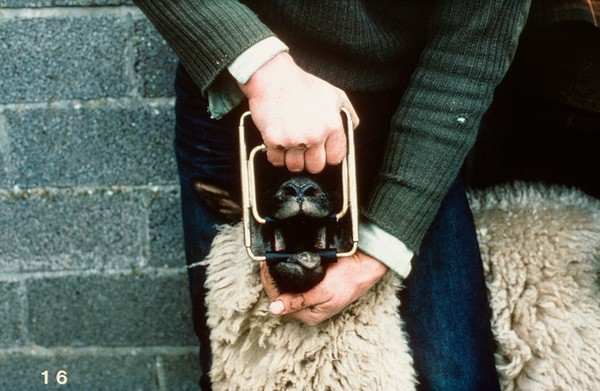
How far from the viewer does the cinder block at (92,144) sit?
46.8 inches

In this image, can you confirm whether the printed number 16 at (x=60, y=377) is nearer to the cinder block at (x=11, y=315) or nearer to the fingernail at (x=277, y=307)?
the cinder block at (x=11, y=315)

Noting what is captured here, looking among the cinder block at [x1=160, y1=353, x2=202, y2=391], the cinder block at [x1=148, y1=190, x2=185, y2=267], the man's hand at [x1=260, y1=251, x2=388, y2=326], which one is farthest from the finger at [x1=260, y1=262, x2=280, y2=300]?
the cinder block at [x1=160, y1=353, x2=202, y2=391]

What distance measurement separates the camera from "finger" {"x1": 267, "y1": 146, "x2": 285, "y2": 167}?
26.0 inches

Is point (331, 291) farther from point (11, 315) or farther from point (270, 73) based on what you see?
point (11, 315)

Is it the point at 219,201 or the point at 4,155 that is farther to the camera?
the point at 4,155

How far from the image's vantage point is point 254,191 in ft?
2.20

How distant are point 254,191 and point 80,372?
892 mm

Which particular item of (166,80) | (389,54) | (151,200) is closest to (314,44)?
(389,54)

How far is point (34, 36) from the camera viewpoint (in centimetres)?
115

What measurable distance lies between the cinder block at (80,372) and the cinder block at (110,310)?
4 centimetres

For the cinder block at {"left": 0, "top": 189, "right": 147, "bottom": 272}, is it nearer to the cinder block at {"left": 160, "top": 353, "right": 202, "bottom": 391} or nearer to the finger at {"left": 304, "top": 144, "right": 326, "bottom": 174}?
the cinder block at {"left": 160, "top": 353, "right": 202, "bottom": 391}

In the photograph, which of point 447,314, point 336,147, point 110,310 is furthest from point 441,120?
point 110,310

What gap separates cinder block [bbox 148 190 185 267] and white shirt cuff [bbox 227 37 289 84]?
2.01 feet

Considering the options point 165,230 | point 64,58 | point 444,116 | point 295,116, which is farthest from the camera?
point 165,230
